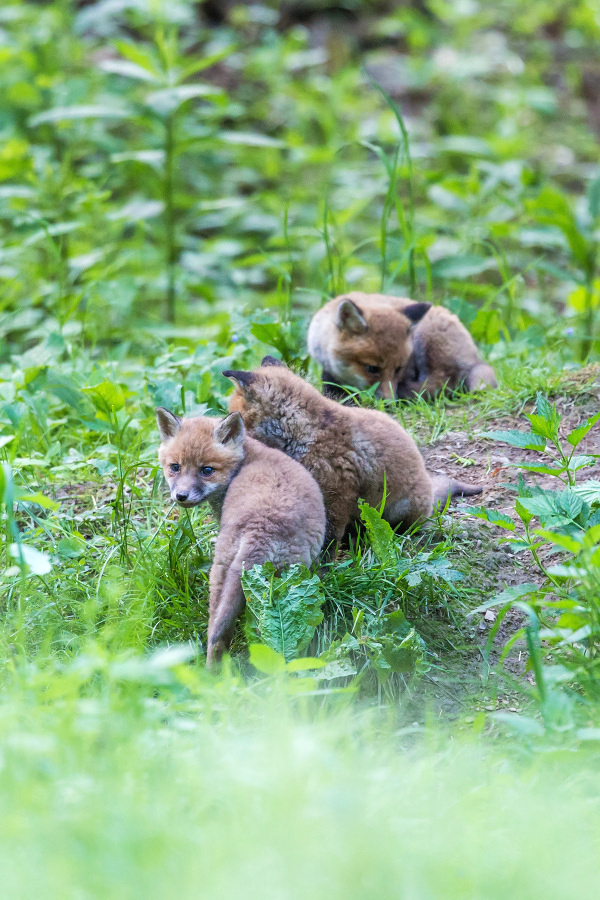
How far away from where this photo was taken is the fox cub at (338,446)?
407cm

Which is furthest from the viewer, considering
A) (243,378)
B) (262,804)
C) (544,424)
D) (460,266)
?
(460,266)

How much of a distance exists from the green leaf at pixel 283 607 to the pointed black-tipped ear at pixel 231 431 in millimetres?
762

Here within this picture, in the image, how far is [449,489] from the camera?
4434mm

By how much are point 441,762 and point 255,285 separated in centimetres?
844

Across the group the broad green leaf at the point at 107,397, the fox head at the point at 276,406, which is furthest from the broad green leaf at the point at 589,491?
the broad green leaf at the point at 107,397

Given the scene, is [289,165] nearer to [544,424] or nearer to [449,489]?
[449,489]

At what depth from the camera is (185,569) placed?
3957 mm

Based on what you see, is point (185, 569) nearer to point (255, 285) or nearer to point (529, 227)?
point (529, 227)

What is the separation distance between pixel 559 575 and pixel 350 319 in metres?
2.84

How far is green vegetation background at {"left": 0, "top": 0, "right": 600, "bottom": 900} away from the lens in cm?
219

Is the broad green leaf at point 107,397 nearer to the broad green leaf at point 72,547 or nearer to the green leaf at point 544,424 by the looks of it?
the broad green leaf at point 72,547

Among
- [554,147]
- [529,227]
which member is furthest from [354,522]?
[554,147]

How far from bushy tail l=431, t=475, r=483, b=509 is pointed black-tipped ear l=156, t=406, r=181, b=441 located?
1.39 metres

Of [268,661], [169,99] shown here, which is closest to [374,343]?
[268,661]
